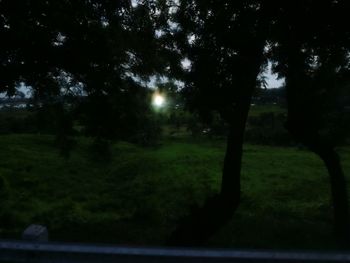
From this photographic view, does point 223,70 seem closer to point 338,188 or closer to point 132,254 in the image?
point 338,188

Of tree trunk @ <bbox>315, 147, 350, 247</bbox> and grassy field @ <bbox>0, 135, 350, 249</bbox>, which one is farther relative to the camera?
grassy field @ <bbox>0, 135, 350, 249</bbox>

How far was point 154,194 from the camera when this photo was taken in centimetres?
2125

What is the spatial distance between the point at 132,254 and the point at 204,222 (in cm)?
709

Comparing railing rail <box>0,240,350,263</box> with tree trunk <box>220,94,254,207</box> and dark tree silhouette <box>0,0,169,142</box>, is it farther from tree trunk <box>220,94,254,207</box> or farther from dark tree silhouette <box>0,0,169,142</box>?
tree trunk <box>220,94,254,207</box>

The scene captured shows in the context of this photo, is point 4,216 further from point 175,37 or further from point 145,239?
point 175,37

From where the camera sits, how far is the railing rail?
10.7 feet

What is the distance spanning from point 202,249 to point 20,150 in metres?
30.8

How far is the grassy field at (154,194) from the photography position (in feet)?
46.1

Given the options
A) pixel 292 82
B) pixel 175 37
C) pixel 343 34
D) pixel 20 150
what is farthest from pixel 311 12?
pixel 20 150

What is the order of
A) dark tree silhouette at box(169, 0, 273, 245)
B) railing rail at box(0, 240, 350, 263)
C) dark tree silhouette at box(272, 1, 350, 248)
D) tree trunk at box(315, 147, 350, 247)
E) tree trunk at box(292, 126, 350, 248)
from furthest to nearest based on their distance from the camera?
tree trunk at box(315, 147, 350, 247) < tree trunk at box(292, 126, 350, 248) < dark tree silhouette at box(169, 0, 273, 245) < dark tree silhouette at box(272, 1, 350, 248) < railing rail at box(0, 240, 350, 263)

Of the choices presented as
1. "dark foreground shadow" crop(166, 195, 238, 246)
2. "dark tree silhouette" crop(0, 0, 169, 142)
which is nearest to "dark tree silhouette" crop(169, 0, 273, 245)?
"dark foreground shadow" crop(166, 195, 238, 246)

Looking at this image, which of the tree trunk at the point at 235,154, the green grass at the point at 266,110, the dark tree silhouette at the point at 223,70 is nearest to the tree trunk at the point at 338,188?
the tree trunk at the point at 235,154

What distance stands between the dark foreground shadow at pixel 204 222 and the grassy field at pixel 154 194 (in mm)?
983

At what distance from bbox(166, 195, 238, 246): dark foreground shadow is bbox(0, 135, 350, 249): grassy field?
98 centimetres
